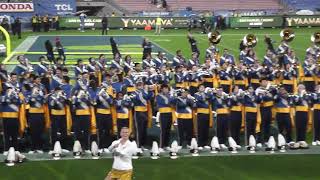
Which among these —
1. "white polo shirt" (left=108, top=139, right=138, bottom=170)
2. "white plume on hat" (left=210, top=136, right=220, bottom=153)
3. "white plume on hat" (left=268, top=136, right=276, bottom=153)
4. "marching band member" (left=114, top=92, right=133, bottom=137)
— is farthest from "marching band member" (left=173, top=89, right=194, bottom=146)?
"white polo shirt" (left=108, top=139, right=138, bottom=170)

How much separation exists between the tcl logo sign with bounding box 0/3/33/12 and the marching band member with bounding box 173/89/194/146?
36192 millimetres

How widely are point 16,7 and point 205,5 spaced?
18.8 meters

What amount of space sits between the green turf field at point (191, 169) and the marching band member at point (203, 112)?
97 cm

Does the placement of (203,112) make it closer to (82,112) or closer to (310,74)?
(82,112)

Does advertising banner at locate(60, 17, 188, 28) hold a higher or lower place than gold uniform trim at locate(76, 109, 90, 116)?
higher

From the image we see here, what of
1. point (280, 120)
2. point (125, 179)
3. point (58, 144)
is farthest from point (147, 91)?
point (125, 179)

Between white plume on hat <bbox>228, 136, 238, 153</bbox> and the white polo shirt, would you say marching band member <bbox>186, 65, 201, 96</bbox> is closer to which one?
white plume on hat <bbox>228, 136, 238, 153</bbox>

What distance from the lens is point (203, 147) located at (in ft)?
45.7

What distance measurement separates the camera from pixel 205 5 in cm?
5666

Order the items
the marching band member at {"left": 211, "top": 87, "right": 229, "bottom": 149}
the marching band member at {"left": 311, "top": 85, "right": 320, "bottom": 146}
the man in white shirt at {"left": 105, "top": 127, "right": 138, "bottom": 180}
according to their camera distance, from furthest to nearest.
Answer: the marching band member at {"left": 311, "top": 85, "right": 320, "bottom": 146}, the marching band member at {"left": 211, "top": 87, "right": 229, "bottom": 149}, the man in white shirt at {"left": 105, "top": 127, "right": 138, "bottom": 180}

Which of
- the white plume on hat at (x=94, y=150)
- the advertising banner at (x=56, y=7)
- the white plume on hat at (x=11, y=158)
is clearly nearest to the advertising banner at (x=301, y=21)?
the advertising banner at (x=56, y=7)

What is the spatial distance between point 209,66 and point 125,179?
368 inches

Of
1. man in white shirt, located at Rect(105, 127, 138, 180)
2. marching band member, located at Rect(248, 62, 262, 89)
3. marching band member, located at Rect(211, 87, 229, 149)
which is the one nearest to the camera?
man in white shirt, located at Rect(105, 127, 138, 180)

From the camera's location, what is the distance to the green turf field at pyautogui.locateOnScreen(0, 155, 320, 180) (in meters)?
11.7
